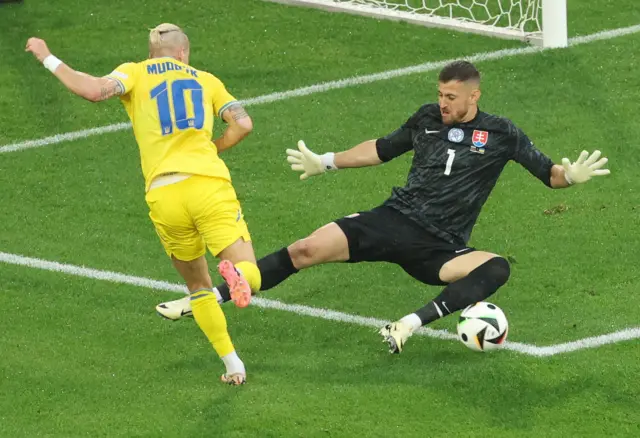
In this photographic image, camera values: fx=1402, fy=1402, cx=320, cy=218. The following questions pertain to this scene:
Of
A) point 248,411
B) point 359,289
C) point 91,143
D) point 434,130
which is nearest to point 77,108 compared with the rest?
point 91,143

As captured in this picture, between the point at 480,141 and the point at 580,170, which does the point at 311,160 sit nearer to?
the point at 480,141

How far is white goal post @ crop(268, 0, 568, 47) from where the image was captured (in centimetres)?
1412

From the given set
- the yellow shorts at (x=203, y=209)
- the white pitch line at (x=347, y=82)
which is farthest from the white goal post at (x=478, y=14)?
the yellow shorts at (x=203, y=209)

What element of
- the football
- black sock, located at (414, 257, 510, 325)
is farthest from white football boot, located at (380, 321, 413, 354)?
the football

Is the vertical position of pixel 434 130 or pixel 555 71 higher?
pixel 434 130

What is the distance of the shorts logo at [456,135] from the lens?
914 cm

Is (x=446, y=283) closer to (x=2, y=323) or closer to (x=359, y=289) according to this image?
(x=359, y=289)

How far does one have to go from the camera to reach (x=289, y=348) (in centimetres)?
919

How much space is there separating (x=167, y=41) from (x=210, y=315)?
5.64 feet

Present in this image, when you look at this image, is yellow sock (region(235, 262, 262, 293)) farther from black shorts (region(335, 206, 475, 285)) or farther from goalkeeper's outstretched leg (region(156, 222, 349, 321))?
black shorts (region(335, 206, 475, 285))

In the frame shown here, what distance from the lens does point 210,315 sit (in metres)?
8.34

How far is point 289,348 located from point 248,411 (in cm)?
120

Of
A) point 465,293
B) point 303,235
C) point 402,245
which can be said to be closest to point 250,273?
point 402,245

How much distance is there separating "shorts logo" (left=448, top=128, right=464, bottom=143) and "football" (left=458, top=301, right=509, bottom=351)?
1124 millimetres
